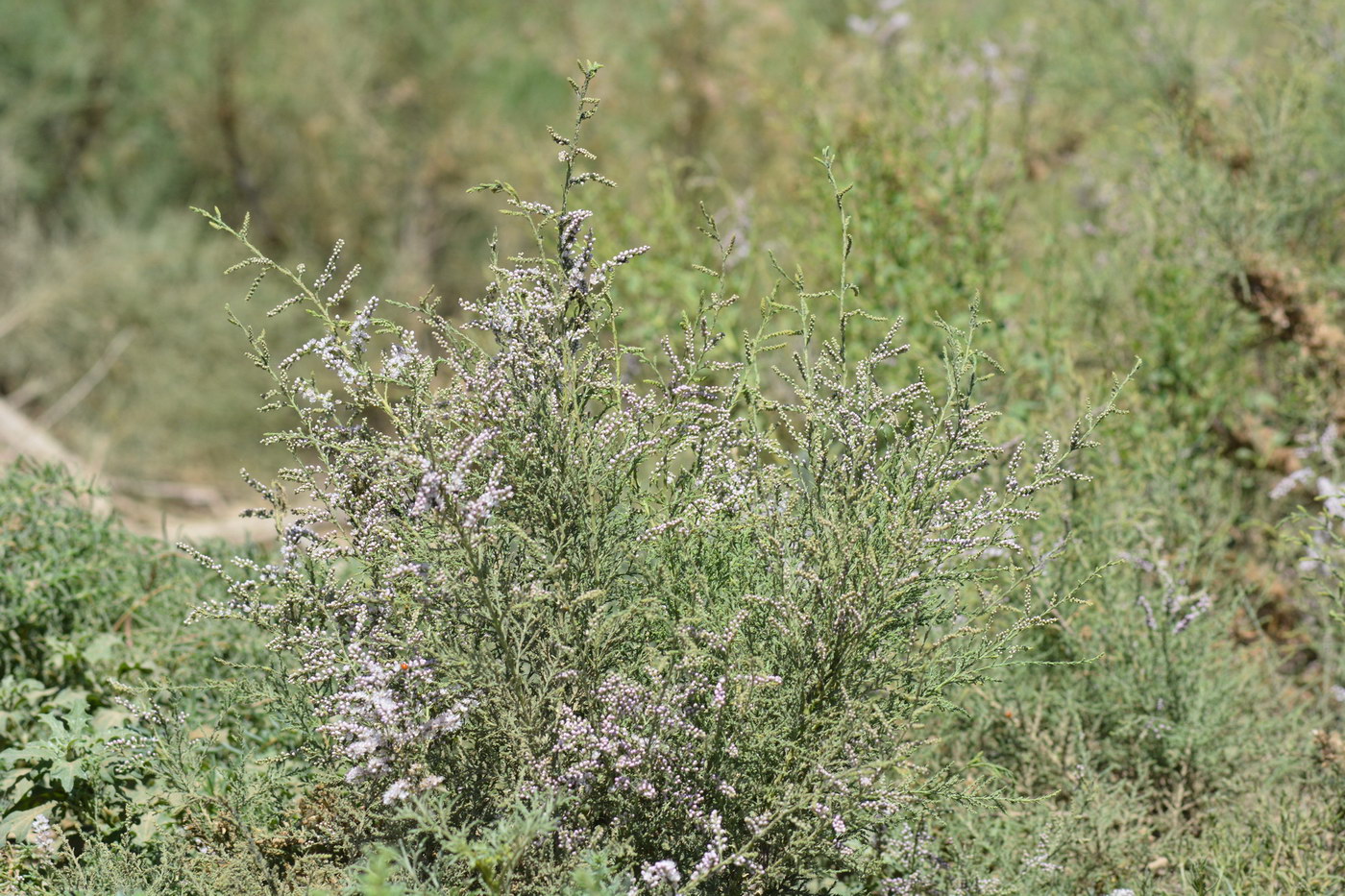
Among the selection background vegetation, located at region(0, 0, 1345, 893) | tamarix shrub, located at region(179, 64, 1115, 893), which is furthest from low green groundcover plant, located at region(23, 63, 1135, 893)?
background vegetation, located at region(0, 0, 1345, 893)

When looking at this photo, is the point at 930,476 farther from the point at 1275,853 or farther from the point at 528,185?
the point at 528,185

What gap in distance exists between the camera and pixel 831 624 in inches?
87.6

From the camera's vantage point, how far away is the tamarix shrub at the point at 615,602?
2.13 m

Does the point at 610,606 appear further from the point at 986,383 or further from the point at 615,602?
the point at 986,383

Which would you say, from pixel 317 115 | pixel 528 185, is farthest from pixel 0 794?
pixel 317 115

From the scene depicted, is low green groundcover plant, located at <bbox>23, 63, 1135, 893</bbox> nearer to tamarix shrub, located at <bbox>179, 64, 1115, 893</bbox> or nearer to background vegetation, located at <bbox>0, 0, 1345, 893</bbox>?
tamarix shrub, located at <bbox>179, 64, 1115, 893</bbox>

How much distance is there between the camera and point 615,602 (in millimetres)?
2350

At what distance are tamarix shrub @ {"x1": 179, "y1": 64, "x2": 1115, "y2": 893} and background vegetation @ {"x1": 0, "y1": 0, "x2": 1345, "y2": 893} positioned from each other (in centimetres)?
18

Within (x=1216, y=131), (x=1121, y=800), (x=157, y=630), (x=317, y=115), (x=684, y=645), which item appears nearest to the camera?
(x=684, y=645)

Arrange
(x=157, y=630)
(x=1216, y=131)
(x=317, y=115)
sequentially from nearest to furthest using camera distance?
1. (x=157, y=630)
2. (x=1216, y=131)
3. (x=317, y=115)

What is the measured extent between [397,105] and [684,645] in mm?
11698

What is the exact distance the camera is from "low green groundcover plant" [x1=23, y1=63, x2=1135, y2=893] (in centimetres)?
213

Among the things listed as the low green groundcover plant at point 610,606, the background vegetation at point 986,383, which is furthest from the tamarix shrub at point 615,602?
the background vegetation at point 986,383

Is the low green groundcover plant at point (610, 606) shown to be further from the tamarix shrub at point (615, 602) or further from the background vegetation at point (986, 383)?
the background vegetation at point (986, 383)
